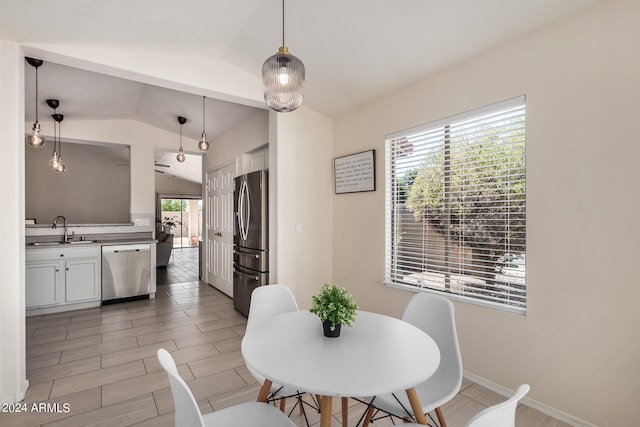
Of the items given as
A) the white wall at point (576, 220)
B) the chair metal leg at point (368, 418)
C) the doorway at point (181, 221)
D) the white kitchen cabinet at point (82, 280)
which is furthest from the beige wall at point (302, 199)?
the doorway at point (181, 221)

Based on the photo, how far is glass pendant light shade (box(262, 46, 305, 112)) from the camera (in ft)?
5.02

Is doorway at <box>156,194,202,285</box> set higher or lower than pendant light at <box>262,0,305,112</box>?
lower

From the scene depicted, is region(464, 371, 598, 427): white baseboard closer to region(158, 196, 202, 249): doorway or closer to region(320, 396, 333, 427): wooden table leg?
region(320, 396, 333, 427): wooden table leg

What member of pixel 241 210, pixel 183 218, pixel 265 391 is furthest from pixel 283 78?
pixel 183 218

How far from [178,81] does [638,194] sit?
3379mm

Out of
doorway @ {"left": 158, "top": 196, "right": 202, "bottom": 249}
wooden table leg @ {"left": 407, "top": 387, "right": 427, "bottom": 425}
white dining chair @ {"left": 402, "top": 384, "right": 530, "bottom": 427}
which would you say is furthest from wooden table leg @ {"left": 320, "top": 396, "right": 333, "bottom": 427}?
doorway @ {"left": 158, "top": 196, "right": 202, "bottom": 249}

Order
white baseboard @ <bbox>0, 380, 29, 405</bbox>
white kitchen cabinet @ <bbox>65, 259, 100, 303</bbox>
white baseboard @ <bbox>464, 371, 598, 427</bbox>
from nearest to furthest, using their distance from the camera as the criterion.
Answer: white baseboard @ <bbox>464, 371, 598, 427</bbox> → white baseboard @ <bbox>0, 380, 29, 405</bbox> → white kitchen cabinet @ <bbox>65, 259, 100, 303</bbox>

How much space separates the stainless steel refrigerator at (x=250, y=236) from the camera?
363 cm

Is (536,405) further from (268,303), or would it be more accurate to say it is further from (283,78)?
→ (283,78)

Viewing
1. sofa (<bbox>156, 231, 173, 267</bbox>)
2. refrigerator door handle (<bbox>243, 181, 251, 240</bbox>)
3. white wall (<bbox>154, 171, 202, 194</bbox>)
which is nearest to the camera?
refrigerator door handle (<bbox>243, 181, 251, 240</bbox>)

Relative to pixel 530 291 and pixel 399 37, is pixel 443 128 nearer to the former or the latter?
pixel 399 37

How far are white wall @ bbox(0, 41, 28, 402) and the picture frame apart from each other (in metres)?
2.71

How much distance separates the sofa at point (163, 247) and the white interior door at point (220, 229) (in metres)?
2.06

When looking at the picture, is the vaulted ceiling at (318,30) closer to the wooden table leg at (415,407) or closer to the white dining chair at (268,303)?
the white dining chair at (268,303)
